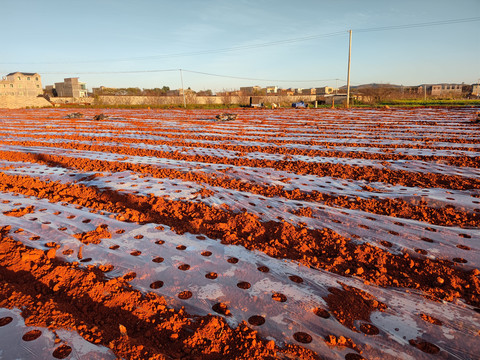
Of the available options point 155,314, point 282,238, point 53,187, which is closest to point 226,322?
point 155,314

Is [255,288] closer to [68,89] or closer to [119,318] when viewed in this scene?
[119,318]

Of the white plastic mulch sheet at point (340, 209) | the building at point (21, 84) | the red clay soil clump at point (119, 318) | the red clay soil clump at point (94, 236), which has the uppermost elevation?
the building at point (21, 84)

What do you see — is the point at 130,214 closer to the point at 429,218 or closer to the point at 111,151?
the point at 429,218

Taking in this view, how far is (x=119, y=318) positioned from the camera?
2.03 meters

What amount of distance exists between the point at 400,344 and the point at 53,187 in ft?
18.8

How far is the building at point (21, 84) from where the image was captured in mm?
57969

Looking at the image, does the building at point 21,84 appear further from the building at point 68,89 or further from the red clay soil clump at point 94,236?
the red clay soil clump at point 94,236

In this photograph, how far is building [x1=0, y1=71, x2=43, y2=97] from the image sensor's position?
5797cm

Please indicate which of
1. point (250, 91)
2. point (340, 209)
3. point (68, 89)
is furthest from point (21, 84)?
point (340, 209)

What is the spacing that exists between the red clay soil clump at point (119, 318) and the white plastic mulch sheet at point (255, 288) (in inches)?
4.3

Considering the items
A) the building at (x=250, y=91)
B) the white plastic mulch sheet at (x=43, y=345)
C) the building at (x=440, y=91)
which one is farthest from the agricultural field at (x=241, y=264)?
the building at (x=250, y=91)

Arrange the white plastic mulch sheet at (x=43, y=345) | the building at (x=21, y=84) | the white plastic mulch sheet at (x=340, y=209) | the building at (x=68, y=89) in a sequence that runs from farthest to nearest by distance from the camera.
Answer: the building at (x=68, y=89) → the building at (x=21, y=84) → the white plastic mulch sheet at (x=340, y=209) → the white plastic mulch sheet at (x=43, y=345)

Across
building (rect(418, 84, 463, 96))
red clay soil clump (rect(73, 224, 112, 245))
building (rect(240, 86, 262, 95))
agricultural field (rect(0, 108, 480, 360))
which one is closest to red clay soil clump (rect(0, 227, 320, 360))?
agricultural field (rect(0, 108, 480, 360))

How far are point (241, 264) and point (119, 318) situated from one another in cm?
113
